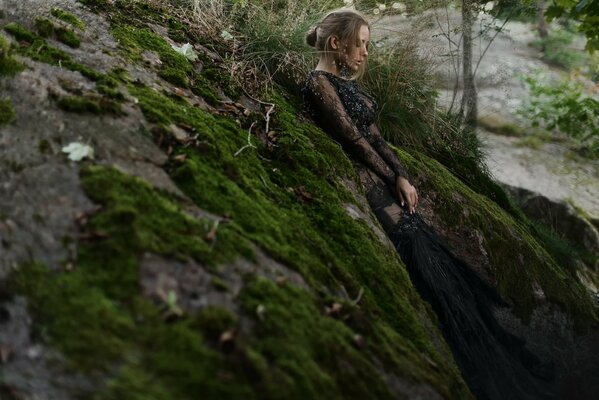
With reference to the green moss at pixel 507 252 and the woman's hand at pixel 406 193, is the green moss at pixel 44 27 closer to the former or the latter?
the woman's hand at pixel 406 193

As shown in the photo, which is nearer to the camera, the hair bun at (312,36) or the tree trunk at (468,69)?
the hair bun at (312,36)

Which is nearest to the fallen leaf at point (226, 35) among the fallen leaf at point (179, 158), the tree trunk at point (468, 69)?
the fallen leaf at point (179, 158)

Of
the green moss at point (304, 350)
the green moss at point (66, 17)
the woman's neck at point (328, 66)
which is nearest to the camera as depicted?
the green moss at point (304, 350)

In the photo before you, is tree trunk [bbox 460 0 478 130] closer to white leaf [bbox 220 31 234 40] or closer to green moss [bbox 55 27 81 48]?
white leaf [bbox 220 31 234 40]

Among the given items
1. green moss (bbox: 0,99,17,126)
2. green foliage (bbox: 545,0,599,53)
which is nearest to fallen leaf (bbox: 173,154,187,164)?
green moss (bbox: 0,99,17,126)

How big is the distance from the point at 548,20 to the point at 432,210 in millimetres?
1669

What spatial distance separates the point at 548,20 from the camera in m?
3.91

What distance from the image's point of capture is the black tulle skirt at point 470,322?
9.46 feet

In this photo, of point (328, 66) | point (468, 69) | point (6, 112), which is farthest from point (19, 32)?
point (468, 69)

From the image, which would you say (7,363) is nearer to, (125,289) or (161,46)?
(125,289)

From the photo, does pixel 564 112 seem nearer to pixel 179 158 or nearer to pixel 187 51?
pixel 187 51

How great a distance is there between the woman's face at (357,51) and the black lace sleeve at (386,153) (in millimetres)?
462

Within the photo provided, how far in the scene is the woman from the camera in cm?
295

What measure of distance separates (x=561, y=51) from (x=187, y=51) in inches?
466
